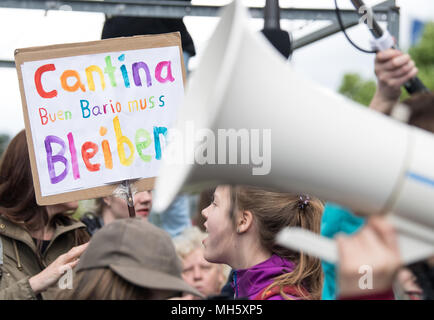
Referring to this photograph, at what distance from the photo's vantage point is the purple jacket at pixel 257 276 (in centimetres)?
253

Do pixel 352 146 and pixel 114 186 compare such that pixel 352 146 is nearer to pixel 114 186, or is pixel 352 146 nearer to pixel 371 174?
pixel 371 174

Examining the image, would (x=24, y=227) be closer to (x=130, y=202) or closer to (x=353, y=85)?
(x=130, y=202)

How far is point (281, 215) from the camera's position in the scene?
2.71 m

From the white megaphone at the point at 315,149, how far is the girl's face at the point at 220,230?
116 centimetres

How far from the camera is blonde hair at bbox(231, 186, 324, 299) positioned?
8.67 ft

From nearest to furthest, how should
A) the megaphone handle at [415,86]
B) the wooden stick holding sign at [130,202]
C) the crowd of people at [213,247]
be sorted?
the crowd of people at [213,247], the megaphone handle at [415,86], the wooden stick holding sign at [130,202]

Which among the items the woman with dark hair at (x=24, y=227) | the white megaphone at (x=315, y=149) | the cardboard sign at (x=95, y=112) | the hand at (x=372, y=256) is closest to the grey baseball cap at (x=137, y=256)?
the white megaphone at (x=315, y=149)

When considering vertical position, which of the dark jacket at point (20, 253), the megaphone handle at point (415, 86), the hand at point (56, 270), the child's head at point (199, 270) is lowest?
the child's head at point (199, 270)

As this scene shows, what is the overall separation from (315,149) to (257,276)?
48.9 inches

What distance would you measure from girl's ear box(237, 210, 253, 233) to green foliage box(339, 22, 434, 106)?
23.8 m

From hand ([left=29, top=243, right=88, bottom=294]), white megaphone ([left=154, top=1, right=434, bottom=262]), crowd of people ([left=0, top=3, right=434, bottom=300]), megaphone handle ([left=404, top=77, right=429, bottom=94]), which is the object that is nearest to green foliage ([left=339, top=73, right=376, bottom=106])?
crowd of people ([left=0, top=3, right=434, bottom=300])

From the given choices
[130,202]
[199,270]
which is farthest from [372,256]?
[199,270]

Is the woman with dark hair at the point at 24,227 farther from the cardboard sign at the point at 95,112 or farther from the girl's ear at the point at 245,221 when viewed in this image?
the girl's ear at the point at 245,221

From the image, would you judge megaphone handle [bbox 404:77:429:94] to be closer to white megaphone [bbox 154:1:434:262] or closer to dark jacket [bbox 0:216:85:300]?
white megaphone [bbox 154:1:434:262]
